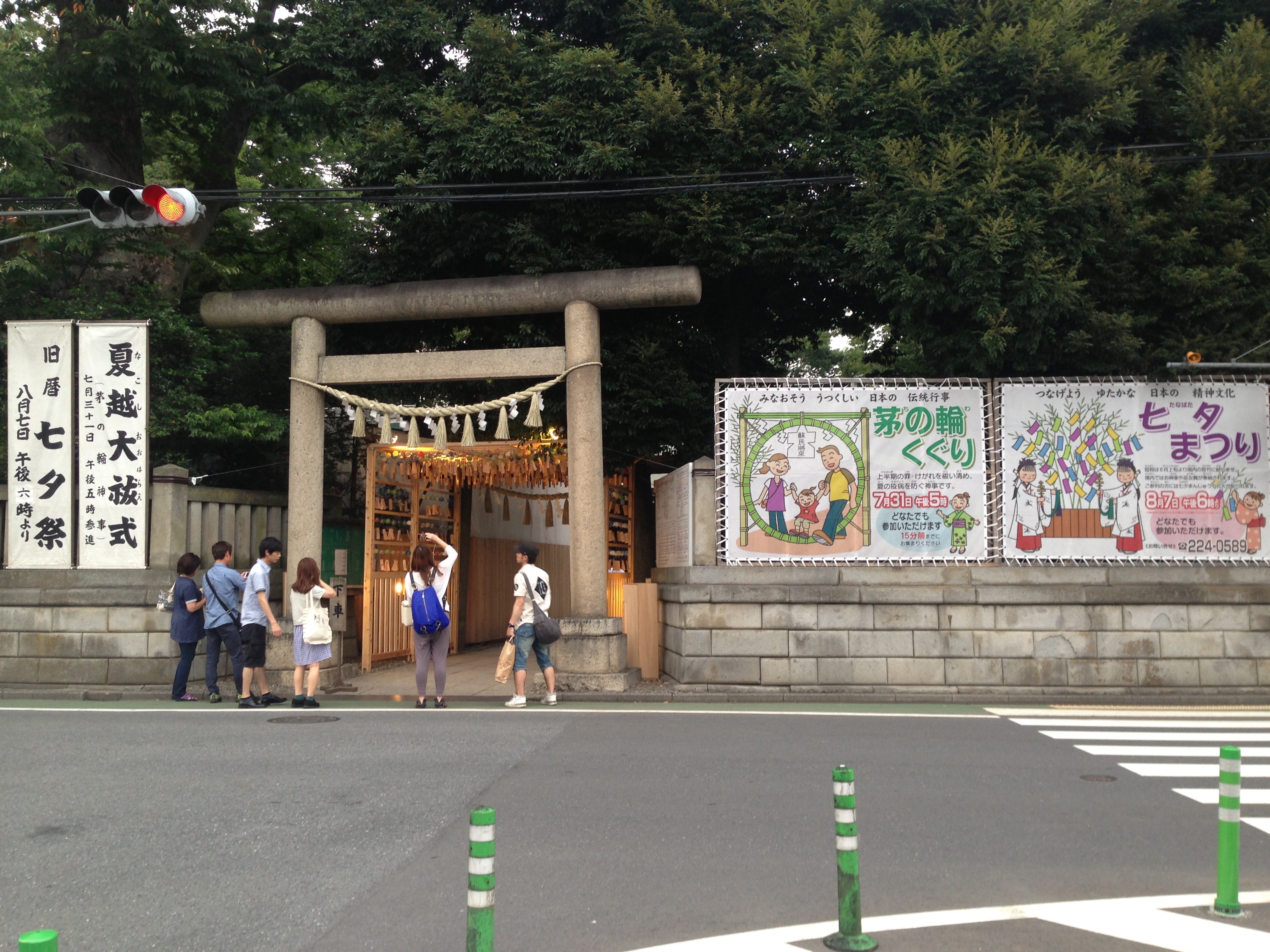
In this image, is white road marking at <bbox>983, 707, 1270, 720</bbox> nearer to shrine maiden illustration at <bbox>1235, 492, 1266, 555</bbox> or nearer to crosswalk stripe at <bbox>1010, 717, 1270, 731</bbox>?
crosswalk stripe at <bbox>1010, 717, 1270, 731</bbox>

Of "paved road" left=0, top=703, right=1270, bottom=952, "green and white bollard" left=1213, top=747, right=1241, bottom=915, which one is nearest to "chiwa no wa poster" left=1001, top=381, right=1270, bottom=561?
"paved road" left=0, top=703, right=1270, bottom=952

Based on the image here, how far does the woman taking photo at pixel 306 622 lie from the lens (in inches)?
480

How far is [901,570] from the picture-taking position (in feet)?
44.4

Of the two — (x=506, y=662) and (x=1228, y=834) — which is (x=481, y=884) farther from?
(x=506, y=662)

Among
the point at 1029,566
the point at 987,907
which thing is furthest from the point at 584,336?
the point at 987,907

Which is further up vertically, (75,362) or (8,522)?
(75,362)

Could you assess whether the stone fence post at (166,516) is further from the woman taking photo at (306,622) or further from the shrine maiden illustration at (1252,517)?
the shrine maiden illustration at (1252,517)

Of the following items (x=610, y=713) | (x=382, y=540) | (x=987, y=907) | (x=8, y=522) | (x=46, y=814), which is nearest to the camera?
(x=987, y=907)

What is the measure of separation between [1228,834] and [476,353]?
11.1 metres

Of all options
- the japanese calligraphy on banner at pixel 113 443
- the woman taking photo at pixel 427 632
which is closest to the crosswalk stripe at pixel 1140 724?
the woman taking photo at pixel 427 632

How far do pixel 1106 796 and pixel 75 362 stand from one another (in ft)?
44.8

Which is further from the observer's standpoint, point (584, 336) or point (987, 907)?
point (584, 336)

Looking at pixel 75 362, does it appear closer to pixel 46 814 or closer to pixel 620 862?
pixel 46 814

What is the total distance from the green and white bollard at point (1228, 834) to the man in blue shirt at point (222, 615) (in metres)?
10.9
